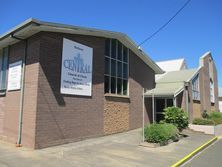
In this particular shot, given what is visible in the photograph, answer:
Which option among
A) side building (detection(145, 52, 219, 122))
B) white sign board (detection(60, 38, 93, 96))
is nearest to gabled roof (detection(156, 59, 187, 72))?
side building (detection(145, 52, 219, 122))

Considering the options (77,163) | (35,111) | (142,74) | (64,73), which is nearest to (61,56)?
(64,73)

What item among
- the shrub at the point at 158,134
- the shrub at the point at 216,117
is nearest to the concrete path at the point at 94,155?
the shrub at the point at 158,134

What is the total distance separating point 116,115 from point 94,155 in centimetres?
638

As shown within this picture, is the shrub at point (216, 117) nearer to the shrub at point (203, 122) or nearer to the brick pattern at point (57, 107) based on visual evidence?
the shrub at point (203, 122)

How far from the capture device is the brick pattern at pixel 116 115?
15558mm

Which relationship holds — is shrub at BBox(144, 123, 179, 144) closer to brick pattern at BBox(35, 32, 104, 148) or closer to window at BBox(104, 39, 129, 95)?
brick pattern at BBox(35, 32, 104, 148)

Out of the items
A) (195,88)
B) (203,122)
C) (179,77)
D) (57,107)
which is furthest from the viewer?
(195,88)

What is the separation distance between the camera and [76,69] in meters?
13.4

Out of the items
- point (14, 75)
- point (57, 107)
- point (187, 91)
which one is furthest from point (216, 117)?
point (14, 75)

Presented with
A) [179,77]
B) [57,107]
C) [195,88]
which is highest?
[179,77]

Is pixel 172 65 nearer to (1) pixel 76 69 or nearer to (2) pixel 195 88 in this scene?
(2) pixel 195 88

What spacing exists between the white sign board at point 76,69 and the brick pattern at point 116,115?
2.14m

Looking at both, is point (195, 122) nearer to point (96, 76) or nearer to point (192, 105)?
point (192, 105)

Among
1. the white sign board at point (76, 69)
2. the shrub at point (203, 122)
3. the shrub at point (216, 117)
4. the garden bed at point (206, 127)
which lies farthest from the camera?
the shrub at point (216, 117)
